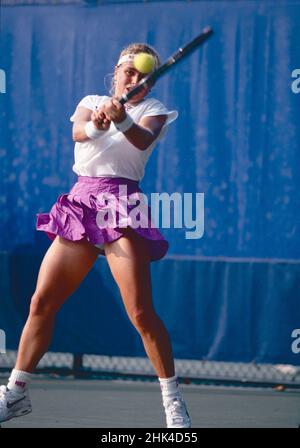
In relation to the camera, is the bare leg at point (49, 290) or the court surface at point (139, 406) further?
the court surface at point (139, 406)

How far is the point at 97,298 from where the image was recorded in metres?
7.08

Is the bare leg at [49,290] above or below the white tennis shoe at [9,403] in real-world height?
above

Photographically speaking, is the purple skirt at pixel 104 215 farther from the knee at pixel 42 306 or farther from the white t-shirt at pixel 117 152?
the knee at pixel 42 306

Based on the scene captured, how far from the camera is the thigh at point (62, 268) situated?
16.4ft

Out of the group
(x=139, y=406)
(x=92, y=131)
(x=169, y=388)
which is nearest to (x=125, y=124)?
(x=92, y=131)

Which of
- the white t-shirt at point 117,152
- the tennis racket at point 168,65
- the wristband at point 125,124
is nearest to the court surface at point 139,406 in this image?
the white t-shirt at point 117,152

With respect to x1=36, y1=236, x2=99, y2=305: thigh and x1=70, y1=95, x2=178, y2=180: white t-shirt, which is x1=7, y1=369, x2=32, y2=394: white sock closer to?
x1=36, y1=236, x2=99, y2=305: thigh

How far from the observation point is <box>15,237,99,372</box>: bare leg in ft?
16.4

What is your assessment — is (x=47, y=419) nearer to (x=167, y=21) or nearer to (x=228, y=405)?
(x=228, y=405)

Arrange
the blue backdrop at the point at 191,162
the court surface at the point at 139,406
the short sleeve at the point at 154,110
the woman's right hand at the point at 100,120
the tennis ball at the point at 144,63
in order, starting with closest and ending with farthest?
the woman's right hand at the point at 100,120, the tennis ball at the point at 144,63, the short sleeve at the point at 154,110, the court surface at the point at 139,406, the blue backdrop at the point at 191,162

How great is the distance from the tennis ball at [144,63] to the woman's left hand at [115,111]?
28 centimetres

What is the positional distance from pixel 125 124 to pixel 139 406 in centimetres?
208

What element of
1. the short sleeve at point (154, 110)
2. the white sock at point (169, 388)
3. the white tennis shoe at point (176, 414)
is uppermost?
the short sleeve at point (154, 110)

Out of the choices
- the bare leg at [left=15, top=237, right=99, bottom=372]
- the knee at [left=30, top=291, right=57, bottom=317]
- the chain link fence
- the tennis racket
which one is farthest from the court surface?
the tennis racket
